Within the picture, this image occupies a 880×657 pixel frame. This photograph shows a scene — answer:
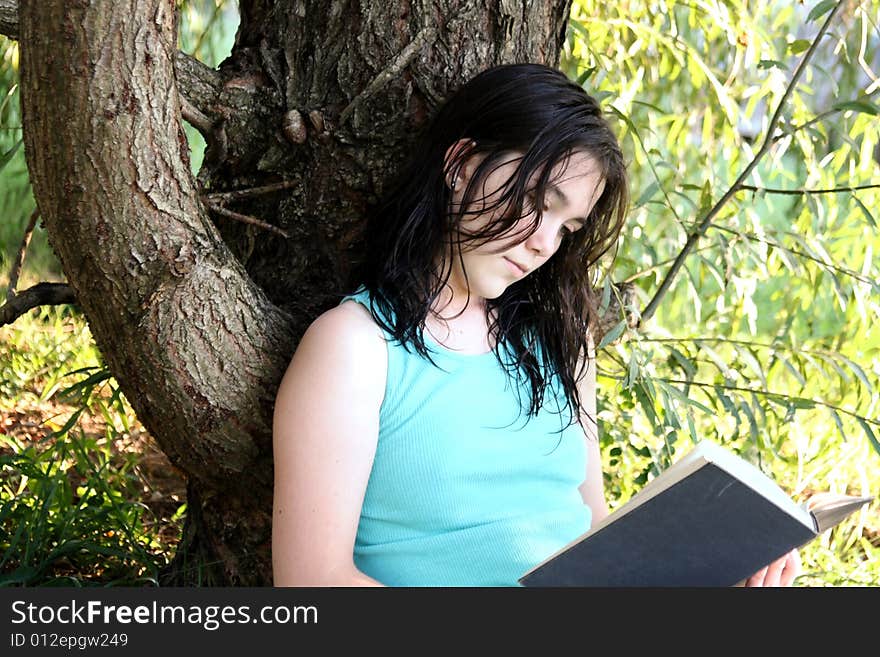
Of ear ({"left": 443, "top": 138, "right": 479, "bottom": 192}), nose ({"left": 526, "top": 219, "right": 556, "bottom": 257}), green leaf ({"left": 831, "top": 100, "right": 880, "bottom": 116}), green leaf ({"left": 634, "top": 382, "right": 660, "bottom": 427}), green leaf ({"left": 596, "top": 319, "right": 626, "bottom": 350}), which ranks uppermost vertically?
green leaf ({"left": 831, "top": 100, "right": 880, "bottom": 116})

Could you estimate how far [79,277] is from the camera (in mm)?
1334

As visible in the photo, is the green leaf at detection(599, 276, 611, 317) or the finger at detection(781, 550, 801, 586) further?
Result: the green leaf at detection(599, 276, 611, 317)

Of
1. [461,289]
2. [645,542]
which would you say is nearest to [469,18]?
[461,289]

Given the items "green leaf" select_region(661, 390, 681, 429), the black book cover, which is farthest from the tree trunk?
"green leaf" select_region(661, 390, 681, 429)

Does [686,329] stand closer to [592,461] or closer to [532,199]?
[592,461]

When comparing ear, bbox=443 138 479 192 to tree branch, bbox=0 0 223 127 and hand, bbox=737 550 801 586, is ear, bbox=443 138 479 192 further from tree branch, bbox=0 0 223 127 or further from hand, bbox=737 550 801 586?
hand, bbox=737 550 801 586

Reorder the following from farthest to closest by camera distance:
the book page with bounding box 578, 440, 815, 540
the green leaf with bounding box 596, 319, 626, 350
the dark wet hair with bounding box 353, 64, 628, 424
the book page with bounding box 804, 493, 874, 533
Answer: the green leaf with bounding box 596, 319, 626, 350, the dark wet hair with bounding box 353, 64, 628, 424, the book page with bounding box 804, 493, 874, 533, the book page with bounding box 578, 440, 815, 540

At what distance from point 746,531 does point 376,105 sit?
773 mm

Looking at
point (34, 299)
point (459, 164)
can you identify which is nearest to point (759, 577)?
point (459, 164)

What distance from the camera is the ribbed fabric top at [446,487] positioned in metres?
1.42

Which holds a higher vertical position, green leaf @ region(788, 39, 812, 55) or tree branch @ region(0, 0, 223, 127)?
green leaf @ region(788, 39, 812, 55)

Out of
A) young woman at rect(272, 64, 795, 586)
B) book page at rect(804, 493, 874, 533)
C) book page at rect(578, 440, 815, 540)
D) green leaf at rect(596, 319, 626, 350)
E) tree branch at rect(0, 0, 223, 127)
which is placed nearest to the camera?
book page at rect(578, 440, 815, 540)

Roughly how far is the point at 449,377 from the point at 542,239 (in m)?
0.22

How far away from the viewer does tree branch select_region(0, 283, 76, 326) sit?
1.52m
